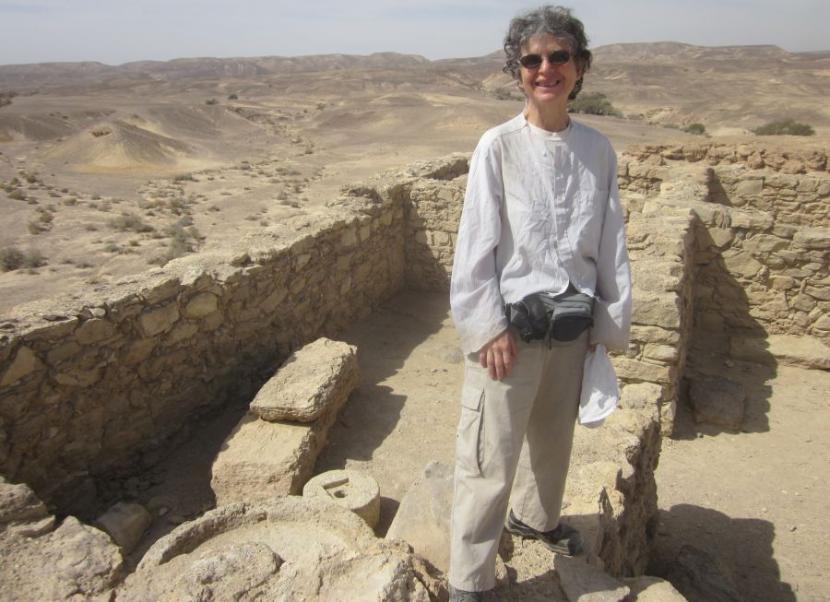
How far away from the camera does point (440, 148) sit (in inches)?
1041

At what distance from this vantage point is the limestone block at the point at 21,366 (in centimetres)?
361

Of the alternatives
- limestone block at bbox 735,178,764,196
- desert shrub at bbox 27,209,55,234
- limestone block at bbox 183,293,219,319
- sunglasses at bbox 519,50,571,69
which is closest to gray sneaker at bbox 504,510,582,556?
sunglasses at bbox 519,50,571,69

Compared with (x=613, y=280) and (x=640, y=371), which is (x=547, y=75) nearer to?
(x=613, y=280)

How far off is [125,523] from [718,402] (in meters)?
4.54

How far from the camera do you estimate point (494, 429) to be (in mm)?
2145

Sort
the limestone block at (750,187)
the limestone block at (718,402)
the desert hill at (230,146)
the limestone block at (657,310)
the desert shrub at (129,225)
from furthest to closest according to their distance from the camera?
the desert shrub at (129,225), the desert hill at (230,146), the limestone block at (750,187), the limestone block at (718,402), the limestone block at (657,310)

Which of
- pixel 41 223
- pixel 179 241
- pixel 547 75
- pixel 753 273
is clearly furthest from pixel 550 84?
pixel 41 223

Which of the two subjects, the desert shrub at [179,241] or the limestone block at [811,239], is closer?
the limestone block at [811,239]

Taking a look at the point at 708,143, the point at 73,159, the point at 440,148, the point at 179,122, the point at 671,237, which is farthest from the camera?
the point at 179,122

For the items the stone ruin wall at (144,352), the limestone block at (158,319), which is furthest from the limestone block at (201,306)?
the limestone block at (158,319)

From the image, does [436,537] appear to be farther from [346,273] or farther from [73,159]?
[73,159]

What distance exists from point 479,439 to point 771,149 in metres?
9.53

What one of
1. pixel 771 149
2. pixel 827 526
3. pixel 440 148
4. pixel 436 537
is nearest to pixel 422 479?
pixel 436 537

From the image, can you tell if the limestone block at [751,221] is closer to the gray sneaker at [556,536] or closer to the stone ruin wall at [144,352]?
the stone ruin wall at [144,352]
